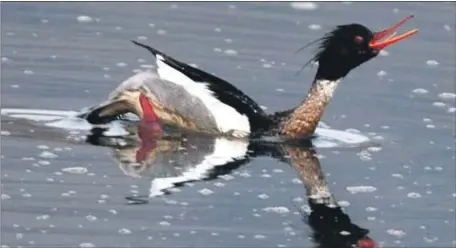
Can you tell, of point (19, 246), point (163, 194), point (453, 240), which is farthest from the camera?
point (163, 194)

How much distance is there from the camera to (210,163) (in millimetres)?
10750

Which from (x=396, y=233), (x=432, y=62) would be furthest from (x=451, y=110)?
(x=396, y=233)

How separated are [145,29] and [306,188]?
17.5 ft

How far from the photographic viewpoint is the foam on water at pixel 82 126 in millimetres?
11641

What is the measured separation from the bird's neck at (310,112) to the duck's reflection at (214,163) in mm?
237

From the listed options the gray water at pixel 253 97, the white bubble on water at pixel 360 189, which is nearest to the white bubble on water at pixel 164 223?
the gray water at pixel 253 97

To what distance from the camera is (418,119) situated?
489 inches

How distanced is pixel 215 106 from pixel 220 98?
84mm

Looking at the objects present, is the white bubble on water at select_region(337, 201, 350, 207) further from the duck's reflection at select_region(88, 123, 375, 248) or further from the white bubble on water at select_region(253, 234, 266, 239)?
the white bubble on water at select_region(253, 234, 266, 239)

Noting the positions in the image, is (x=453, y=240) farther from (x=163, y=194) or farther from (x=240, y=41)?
(x=240, y=41)

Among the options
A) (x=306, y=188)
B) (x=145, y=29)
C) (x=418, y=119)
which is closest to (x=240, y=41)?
(x=145, y=29)

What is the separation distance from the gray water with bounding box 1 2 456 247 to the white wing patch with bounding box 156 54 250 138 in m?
0.68

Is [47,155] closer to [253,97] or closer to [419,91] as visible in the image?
[253,97]

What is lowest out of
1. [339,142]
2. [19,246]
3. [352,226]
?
[19,246]
